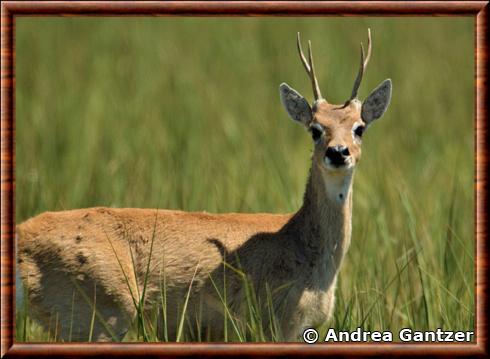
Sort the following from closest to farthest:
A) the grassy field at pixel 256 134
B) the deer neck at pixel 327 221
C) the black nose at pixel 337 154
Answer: the black nose at pixel 337 154, the deer neck at pixel 327 221, the grassy field at pixel 256 134

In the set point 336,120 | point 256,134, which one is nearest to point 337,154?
point 336,120

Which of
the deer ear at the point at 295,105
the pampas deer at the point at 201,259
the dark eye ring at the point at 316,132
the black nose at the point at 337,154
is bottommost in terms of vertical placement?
the pampas deer at the point at 201,259

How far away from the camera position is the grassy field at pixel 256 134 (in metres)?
6.59

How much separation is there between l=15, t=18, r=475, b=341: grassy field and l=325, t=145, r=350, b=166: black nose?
806 mm

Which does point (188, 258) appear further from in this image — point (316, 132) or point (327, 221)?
point (316, 132)

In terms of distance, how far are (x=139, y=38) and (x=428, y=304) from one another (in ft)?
29.4

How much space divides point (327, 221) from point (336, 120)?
694 mm

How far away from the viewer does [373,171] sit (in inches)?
346

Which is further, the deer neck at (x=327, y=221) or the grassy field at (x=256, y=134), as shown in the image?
the grassy field at (x=256, y=134)

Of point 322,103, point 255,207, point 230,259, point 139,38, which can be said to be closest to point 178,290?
point 230,259

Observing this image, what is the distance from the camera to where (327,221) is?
5.95m

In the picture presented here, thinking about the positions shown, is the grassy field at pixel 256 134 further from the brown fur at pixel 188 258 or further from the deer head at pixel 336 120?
the deer head at pixel 336 120

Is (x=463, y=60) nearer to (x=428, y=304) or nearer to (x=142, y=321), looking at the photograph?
(x=428, y=304)
